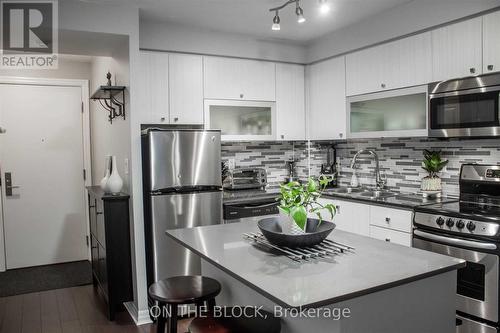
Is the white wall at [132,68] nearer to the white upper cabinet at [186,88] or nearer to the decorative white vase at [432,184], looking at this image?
the white upper cabinet at [186,88]

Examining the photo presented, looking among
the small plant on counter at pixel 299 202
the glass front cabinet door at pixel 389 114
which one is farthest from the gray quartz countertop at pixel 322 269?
the glass front cabinet door at pixel 389 114

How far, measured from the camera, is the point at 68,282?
4.42 meters

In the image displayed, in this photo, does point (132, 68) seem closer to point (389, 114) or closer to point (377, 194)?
point (389, 114)

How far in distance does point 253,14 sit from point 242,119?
108cm

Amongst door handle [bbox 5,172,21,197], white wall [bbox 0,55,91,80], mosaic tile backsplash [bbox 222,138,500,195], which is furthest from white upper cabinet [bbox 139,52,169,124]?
door handle [bbox 5,172,21,197]

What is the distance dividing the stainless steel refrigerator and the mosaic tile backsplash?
3.26ft

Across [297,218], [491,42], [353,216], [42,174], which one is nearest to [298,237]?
[297,218]

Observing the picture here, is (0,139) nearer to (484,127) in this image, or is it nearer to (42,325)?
(42,325)

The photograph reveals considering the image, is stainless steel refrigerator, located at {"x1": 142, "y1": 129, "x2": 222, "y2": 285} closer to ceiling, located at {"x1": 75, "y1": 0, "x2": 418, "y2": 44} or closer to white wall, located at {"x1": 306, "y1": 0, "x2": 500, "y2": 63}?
ceiling, located at {"x1": 75, "y1": 0, "x2": 418, "y2": 44}

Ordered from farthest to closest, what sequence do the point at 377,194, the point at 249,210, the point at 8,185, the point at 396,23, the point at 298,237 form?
1. the point at 8,185
2. the point at 377,194
3. the point at 249,210
4. the point at 396,23
5. the point at 298,237

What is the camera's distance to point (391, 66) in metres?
3.61

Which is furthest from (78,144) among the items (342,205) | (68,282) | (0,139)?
(342,205)

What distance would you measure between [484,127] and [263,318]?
214 cm

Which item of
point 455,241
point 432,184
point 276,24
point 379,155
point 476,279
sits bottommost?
point 476,279
